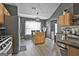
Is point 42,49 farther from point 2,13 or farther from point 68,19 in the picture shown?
point 2,13

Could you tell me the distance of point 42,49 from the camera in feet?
4.53

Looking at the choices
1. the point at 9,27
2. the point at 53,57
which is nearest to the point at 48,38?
the point at 53,57

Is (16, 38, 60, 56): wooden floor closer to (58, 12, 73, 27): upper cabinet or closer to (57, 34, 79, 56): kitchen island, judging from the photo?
(57, 34, 79, 56): kitchen island

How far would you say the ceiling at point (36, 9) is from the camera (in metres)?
1.34

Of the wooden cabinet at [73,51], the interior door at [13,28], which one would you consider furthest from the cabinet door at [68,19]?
the interior door at [13,28]

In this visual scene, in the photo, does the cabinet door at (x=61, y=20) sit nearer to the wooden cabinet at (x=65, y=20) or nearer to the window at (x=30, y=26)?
the wooden cabinet at (x=65, y=20)

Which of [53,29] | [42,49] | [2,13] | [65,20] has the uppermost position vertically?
[2,13]

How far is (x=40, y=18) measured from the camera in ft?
4.60

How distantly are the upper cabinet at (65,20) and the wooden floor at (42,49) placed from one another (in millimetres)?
287

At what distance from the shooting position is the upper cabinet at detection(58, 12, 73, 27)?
1.27m

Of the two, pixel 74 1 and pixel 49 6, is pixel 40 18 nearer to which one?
pixel 49 6

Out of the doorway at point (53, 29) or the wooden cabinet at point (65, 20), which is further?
the doorway at point (53, 29)

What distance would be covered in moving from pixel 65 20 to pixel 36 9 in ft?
1.38

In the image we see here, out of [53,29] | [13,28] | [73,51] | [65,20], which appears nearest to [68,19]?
[65,20]
